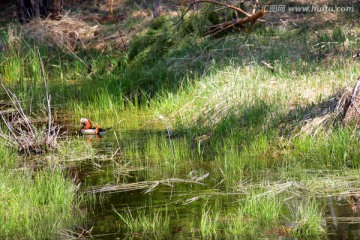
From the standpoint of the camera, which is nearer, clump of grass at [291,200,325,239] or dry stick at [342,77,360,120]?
clump of grass at [291,200,325,239]

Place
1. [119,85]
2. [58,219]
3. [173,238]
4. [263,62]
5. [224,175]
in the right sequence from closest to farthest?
[173,238] → [58,219] → [224,175] → [263,62] → [119,85]

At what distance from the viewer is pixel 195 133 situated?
9.52 meters

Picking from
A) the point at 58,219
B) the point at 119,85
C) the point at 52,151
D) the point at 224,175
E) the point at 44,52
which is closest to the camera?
the point at 58,219

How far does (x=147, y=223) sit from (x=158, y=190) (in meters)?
1.31

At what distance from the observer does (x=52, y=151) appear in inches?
351

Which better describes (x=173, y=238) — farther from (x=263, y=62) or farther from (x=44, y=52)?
(x=44, y=52)

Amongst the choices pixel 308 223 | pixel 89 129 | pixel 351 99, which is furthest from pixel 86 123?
pixel 308 223

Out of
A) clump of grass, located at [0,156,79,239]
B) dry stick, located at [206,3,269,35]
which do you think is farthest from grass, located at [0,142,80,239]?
dry stick, located at [206,3,269,35]

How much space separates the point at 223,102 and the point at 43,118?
2988 millimetres

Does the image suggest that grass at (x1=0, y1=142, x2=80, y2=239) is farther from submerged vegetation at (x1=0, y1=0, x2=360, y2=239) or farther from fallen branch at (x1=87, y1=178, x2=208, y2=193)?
fallen branch at (x1=87, y1=178, x2=208, y2=193)

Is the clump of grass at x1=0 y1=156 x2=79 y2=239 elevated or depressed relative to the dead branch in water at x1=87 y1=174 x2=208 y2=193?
elevated

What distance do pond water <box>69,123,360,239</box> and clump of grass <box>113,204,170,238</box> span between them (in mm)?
22

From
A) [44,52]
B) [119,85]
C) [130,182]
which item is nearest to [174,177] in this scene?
[130,182]

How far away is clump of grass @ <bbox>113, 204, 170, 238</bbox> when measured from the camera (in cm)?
588
